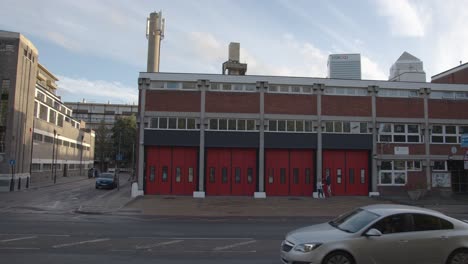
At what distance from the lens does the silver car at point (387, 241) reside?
7453 millimetres

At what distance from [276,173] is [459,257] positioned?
22.6m

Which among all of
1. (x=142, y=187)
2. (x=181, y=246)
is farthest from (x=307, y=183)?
(x=181, y=246)

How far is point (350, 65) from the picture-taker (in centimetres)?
8100

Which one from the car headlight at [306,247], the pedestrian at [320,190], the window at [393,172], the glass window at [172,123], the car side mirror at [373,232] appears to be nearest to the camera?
the car headlight at [306,247]

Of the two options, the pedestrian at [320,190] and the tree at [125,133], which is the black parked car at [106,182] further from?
the tree at [125,133]

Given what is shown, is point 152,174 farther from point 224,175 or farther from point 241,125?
point 241,125

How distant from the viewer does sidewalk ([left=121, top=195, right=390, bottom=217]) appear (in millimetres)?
21077

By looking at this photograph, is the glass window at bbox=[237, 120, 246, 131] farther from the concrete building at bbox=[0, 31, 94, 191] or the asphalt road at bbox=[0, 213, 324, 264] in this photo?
the concrete building at bbox=[0, 31, 94, 191]

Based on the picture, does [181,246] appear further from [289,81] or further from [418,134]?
[418,134]

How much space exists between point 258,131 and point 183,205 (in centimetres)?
879

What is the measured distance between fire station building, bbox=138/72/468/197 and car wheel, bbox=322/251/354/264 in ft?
72.5

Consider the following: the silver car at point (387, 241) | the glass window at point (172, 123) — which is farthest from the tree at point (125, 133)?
the silver car at point (387, 241)

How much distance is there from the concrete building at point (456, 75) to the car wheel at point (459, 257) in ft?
110

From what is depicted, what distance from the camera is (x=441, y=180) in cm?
3173
